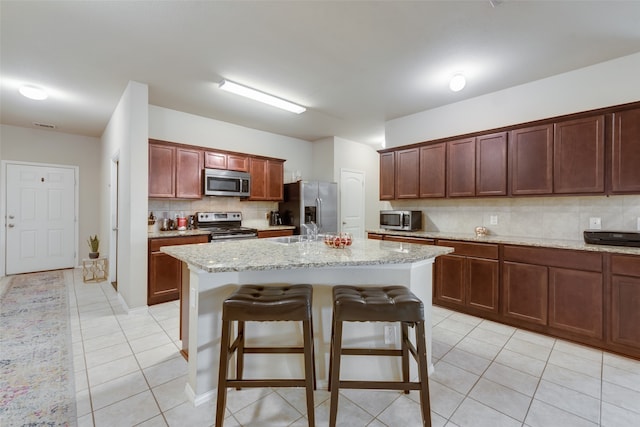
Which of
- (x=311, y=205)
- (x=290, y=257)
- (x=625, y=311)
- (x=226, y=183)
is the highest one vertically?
(x=226, y=183)

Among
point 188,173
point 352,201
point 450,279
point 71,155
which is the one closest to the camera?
point 450,279

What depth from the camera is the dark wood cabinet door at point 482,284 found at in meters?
3.06

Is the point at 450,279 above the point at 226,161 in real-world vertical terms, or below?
below

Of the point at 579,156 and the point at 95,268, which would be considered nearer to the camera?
the point at 579,156

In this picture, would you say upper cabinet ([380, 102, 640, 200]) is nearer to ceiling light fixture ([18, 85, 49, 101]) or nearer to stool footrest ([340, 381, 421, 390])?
stool footrest ([340, 381, 421, 390])

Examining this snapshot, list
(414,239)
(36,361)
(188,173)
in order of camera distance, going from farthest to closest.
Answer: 1. (188,173)
2. (414,239)
3. (36,361)

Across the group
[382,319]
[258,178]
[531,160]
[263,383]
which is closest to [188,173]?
[258,178]

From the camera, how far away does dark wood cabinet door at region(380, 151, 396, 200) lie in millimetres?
4391

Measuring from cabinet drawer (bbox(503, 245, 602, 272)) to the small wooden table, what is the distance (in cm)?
595

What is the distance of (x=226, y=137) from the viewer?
4.89 m

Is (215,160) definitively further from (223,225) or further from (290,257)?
(290,257)

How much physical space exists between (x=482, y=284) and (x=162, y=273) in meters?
3.83

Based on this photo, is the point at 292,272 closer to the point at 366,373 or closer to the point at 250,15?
the point at 366,373

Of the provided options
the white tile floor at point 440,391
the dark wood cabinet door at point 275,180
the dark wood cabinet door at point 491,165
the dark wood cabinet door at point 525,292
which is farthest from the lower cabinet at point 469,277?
the dark wood cabinet door at point 275,180
